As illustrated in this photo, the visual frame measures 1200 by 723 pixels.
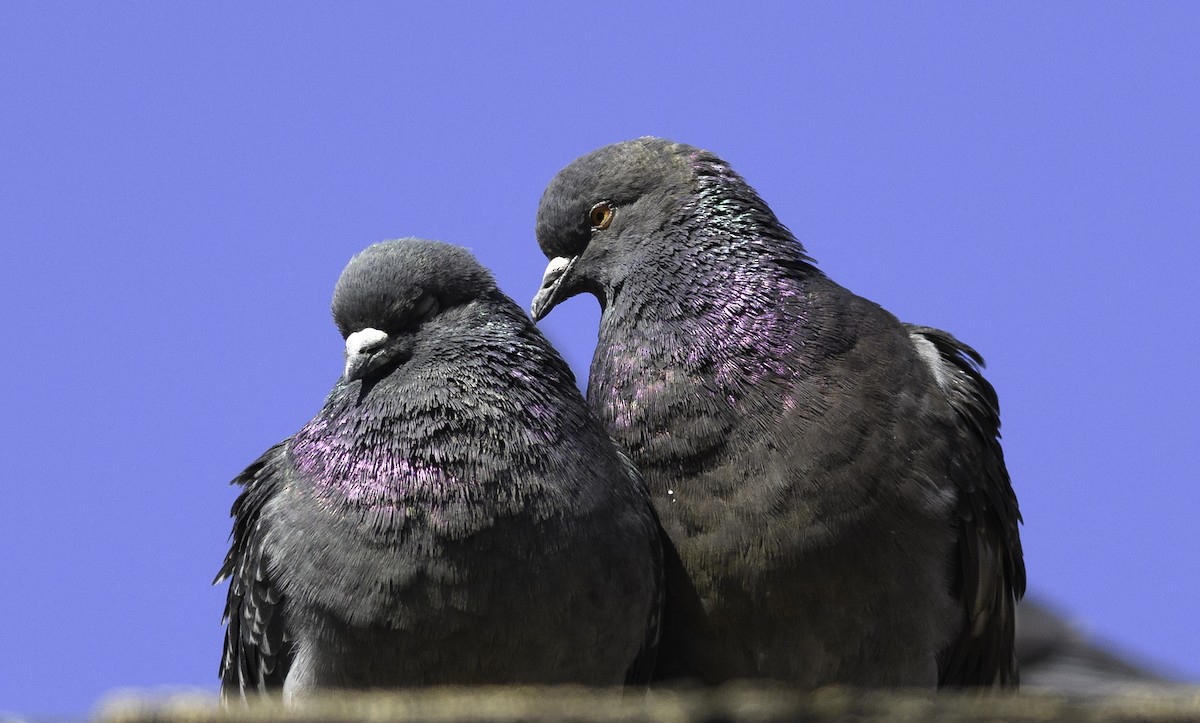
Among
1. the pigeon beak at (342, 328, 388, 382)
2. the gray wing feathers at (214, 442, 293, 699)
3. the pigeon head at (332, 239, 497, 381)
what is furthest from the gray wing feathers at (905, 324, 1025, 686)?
the gray wing feathers at (214, 442, 293, 699)

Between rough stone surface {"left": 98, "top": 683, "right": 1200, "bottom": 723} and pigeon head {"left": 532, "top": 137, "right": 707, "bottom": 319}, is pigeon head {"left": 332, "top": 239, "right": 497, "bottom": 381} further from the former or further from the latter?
rough stone surface {"left": 98, "top": 683, "right": 1200, "bottom": 723}

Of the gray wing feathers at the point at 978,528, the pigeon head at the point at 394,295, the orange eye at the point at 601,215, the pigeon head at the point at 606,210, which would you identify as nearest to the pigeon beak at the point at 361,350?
the pigeon head at the point at 394,295

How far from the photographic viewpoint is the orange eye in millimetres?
7152

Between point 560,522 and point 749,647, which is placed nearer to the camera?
point 560,522

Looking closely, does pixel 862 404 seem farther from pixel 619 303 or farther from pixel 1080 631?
pixel 1080 631

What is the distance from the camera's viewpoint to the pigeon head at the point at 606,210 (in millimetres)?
6996

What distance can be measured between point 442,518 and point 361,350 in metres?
0.91

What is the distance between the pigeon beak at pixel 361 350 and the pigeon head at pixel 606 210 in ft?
4.19

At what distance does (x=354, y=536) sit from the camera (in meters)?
5.70

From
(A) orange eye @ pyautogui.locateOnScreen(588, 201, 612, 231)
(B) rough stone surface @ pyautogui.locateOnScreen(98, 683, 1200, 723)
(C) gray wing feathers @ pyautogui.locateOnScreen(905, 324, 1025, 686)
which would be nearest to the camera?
(B) rough stone surface @ pyautogui.locateOnScreen(98, 683, 1200, 723)

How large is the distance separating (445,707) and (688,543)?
3028 mm

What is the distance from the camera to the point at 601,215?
7176 millimetres

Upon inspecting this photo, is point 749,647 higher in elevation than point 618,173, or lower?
lower

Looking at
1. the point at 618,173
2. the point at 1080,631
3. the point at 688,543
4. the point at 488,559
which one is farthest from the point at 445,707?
the point at 1080,631
